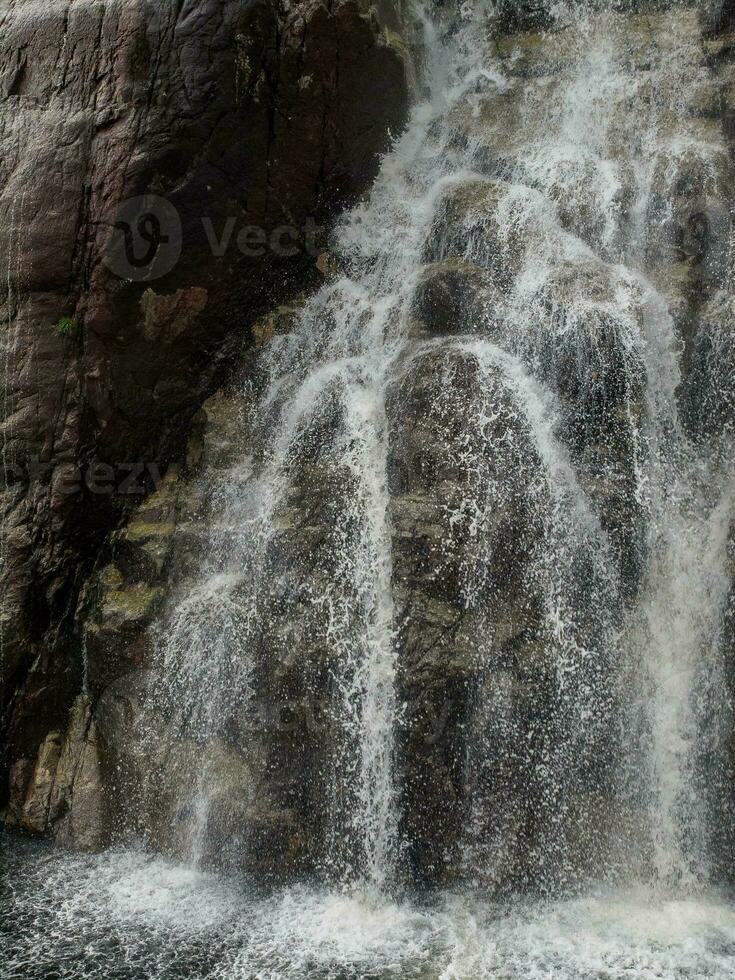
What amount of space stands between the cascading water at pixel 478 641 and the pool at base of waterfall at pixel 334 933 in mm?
23

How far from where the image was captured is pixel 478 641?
6.40 metres

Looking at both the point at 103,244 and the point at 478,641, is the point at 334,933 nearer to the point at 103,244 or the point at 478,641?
the point at 478,641

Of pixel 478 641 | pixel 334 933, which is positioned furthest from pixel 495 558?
pixel 334 933

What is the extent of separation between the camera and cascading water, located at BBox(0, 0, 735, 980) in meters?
6.04

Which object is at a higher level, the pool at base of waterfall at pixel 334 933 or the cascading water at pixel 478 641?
the cascading water at pixel 478 641

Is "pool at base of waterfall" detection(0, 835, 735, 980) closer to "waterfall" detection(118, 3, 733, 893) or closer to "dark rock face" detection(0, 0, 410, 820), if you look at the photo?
"waterfall" detection(118, 3, 733, 893)

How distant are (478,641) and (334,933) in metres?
2.20

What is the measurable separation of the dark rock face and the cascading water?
40.7 inches

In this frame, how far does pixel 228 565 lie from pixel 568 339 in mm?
3416

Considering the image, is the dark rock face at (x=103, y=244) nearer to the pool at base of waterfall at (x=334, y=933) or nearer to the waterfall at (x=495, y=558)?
the waterfall at (x=495, y=558)

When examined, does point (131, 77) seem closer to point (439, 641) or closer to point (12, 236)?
point (12, 236)

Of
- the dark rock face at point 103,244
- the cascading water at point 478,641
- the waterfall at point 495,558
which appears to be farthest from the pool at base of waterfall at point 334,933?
the dark rock face at point 103,244

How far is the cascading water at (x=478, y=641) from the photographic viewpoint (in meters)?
6.04

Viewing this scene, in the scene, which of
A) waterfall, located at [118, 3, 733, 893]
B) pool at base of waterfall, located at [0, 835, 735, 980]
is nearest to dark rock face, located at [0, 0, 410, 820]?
waterfall, located at [118, 3, 733, 893]
